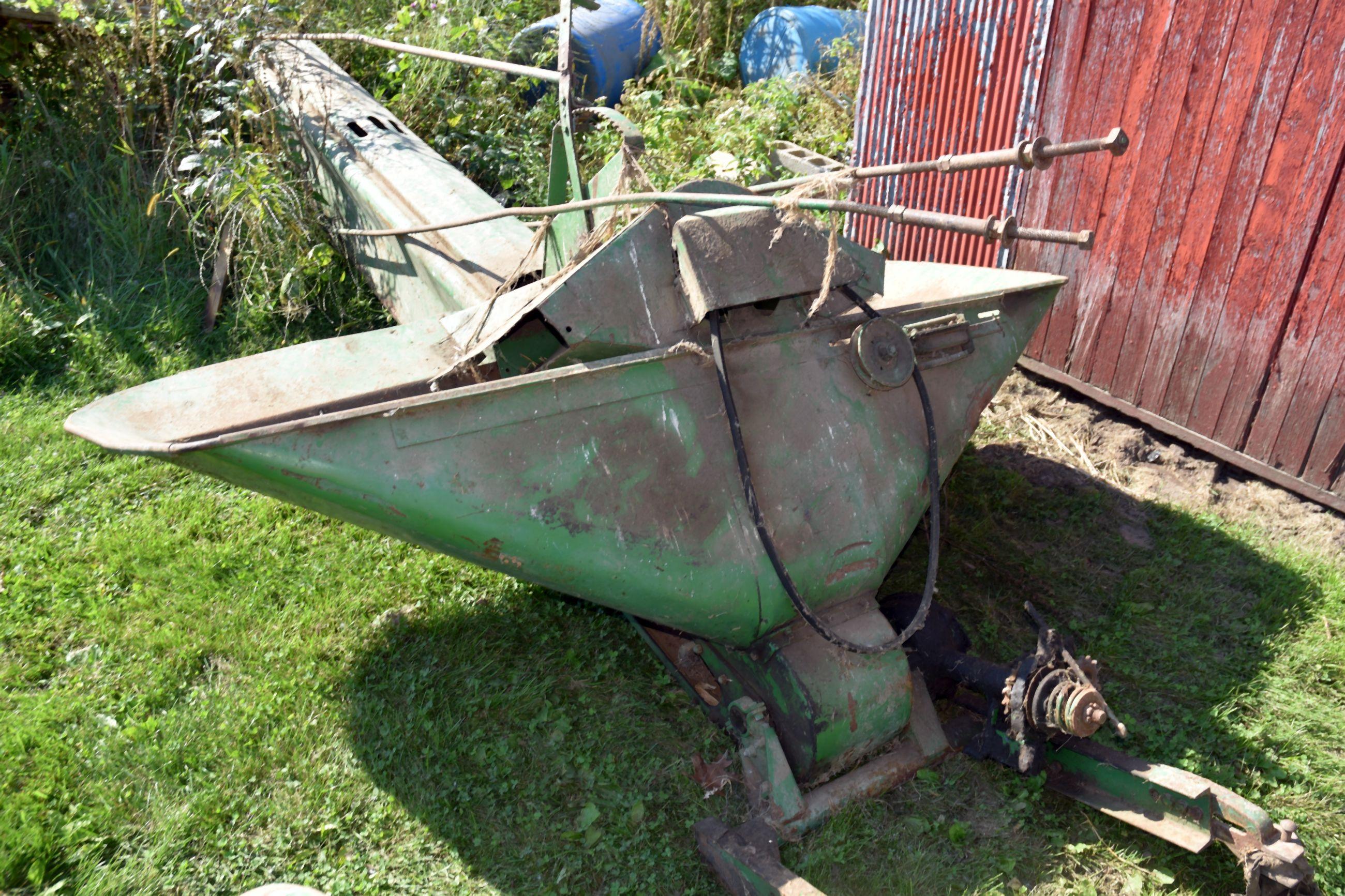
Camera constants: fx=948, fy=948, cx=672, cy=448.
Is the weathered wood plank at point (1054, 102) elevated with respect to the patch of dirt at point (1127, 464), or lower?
elevated

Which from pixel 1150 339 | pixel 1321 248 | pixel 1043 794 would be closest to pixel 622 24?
pixel 1150 339

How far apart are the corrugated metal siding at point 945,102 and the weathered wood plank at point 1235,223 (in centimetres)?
117

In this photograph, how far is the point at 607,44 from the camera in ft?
26.6

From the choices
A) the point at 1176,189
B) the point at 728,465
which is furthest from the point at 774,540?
the point at 1176,189

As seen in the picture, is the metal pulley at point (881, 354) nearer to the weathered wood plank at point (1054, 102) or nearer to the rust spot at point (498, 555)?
the rust spot at point (498, 555)

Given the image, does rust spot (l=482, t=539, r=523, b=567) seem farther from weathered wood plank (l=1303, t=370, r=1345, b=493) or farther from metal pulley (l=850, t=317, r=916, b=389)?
weathered wood plank (l=1303, t=370, r=1345, b=493)

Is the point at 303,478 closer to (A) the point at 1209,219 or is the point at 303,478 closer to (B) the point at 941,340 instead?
(B) the point at 941,340

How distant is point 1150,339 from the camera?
15.9 feet

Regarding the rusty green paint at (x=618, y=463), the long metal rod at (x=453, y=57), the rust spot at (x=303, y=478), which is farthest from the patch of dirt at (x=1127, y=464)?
the rust spot at (x=303, y=478)

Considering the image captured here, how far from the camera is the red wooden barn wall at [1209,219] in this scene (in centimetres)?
406

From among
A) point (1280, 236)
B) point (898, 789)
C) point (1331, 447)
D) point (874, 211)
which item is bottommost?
point (898, 789)

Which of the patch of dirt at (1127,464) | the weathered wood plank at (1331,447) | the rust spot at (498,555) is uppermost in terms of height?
the rust spot at (498,555)

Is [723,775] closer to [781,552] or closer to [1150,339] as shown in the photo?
[781,552]

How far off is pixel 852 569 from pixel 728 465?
1.79 feet
